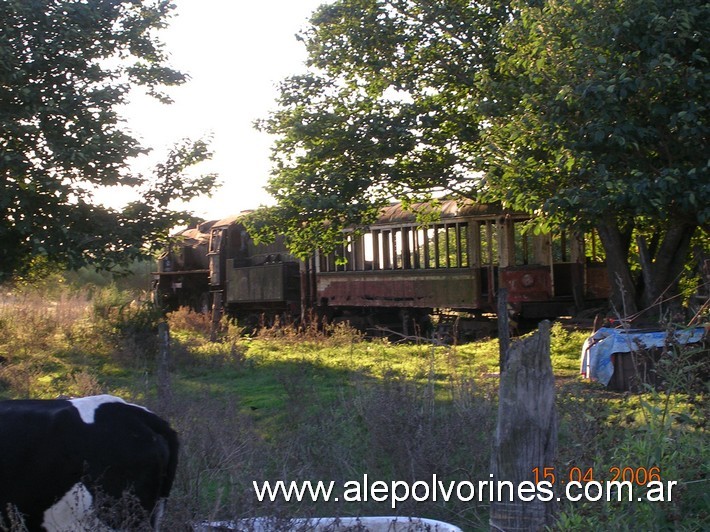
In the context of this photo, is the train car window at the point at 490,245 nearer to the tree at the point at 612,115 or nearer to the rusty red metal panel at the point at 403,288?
the rusty red metal panel at the point at 403,288

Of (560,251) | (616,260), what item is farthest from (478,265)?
(616,260)

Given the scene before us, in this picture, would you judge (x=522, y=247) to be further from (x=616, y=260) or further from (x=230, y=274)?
(x=230, y=274)

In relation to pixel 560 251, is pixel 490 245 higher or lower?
higher

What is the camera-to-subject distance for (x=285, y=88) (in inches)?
643

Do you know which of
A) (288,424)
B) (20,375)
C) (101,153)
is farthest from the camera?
(101,153)

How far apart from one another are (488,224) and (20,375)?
10814mm

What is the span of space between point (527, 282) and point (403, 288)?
128 inches

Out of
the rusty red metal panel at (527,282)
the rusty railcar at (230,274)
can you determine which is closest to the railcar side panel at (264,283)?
the rusty railcar at (230,274)

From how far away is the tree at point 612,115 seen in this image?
10141 mm

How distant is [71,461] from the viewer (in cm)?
409

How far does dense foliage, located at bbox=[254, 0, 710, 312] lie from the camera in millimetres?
10305

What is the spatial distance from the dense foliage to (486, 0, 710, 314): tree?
25 mm

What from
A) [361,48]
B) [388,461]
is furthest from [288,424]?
[361,48]

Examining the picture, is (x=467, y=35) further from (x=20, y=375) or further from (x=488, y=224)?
(x=20, y=375)
